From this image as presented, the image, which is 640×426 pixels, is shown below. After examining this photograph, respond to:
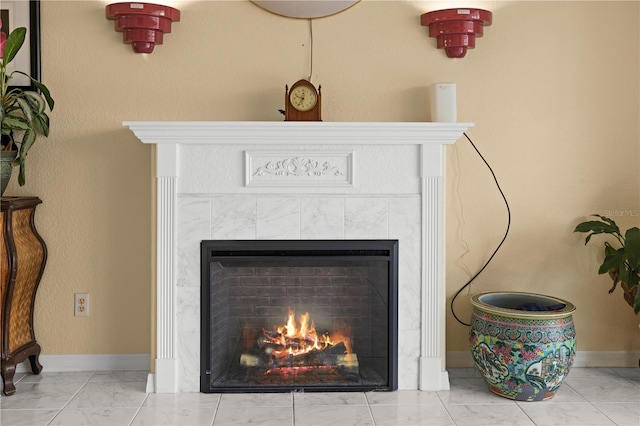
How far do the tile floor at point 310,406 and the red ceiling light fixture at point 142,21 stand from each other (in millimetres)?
1581

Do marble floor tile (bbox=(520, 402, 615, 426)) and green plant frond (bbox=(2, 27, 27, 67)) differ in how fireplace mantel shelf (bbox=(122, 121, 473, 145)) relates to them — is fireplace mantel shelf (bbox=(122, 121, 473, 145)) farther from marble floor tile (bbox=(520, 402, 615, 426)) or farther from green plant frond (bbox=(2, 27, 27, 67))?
marble floor tile (bbox=(520, 402, 615, 426))

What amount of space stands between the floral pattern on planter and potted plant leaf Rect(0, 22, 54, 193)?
7.16ft

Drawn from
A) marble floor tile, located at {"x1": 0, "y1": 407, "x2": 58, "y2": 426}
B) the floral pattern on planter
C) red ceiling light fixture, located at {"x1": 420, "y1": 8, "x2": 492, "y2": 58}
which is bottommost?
marble floor tile, located at {"x1": 0, "y1": 407, "x2": 58, "y2": 426}

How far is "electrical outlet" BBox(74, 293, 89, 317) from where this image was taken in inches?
130

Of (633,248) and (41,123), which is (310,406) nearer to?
(633,248)

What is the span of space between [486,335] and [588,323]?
813 millimetres

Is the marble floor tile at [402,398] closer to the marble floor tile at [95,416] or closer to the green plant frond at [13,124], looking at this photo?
the marble floor tile at [95,416]

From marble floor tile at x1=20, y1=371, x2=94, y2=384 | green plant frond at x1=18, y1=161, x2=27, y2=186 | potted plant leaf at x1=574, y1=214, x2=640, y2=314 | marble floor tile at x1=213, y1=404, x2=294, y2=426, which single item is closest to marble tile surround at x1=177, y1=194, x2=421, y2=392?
marble floor tile at x1=213, y1=404, x2=294, y2=426

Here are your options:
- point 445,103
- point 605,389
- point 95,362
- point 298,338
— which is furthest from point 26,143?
point 605,389

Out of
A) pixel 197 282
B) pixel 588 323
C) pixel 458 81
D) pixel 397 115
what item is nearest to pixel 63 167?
pixel 197 282

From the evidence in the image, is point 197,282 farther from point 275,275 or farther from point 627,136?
point 627,136

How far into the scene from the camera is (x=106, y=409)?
2781 millimetres

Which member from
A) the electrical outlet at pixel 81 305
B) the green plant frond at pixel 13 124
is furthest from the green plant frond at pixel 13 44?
the electrical outlet at pixel 81 305

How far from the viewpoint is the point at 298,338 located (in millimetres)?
3064
